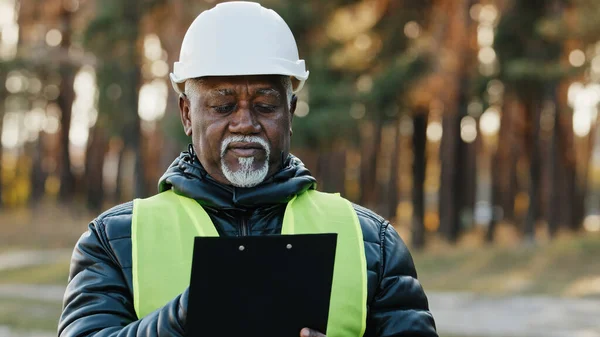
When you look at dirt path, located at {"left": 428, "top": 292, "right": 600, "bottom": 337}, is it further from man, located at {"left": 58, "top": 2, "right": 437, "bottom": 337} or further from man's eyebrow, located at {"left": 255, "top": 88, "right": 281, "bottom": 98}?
man's eyebrow, located at {"left": 255, "top": 88, "right": 281, "bottom": 98}

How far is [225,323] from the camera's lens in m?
2.60

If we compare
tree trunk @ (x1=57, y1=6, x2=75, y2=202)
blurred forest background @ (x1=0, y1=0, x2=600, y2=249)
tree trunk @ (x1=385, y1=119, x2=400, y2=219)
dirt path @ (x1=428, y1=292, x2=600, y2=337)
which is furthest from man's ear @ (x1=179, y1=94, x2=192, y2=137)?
tree trunk @ (x1=57, y1=6, x2=75, y2=202)

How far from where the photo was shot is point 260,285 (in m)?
2.58

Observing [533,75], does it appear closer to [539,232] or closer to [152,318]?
[539,232]

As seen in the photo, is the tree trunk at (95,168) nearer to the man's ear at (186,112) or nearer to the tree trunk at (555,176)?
the tree trunk at (555,176)

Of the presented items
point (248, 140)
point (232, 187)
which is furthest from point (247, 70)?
point (232, 187)

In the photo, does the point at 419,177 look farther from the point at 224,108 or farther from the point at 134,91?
the point at 224,108

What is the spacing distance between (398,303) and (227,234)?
21.5 inches

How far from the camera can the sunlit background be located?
2189 centimetres

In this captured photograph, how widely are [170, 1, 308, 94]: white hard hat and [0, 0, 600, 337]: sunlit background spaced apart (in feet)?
35.4

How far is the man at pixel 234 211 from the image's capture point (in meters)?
2.94

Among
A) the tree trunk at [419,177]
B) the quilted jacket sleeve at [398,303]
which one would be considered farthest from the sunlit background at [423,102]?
the quilted jacket sleeve at [398,303]

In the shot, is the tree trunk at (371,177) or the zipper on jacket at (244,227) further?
the tree trunk at (371,177)

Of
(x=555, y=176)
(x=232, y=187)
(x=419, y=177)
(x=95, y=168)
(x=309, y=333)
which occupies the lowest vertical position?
(x=309, y=333)
